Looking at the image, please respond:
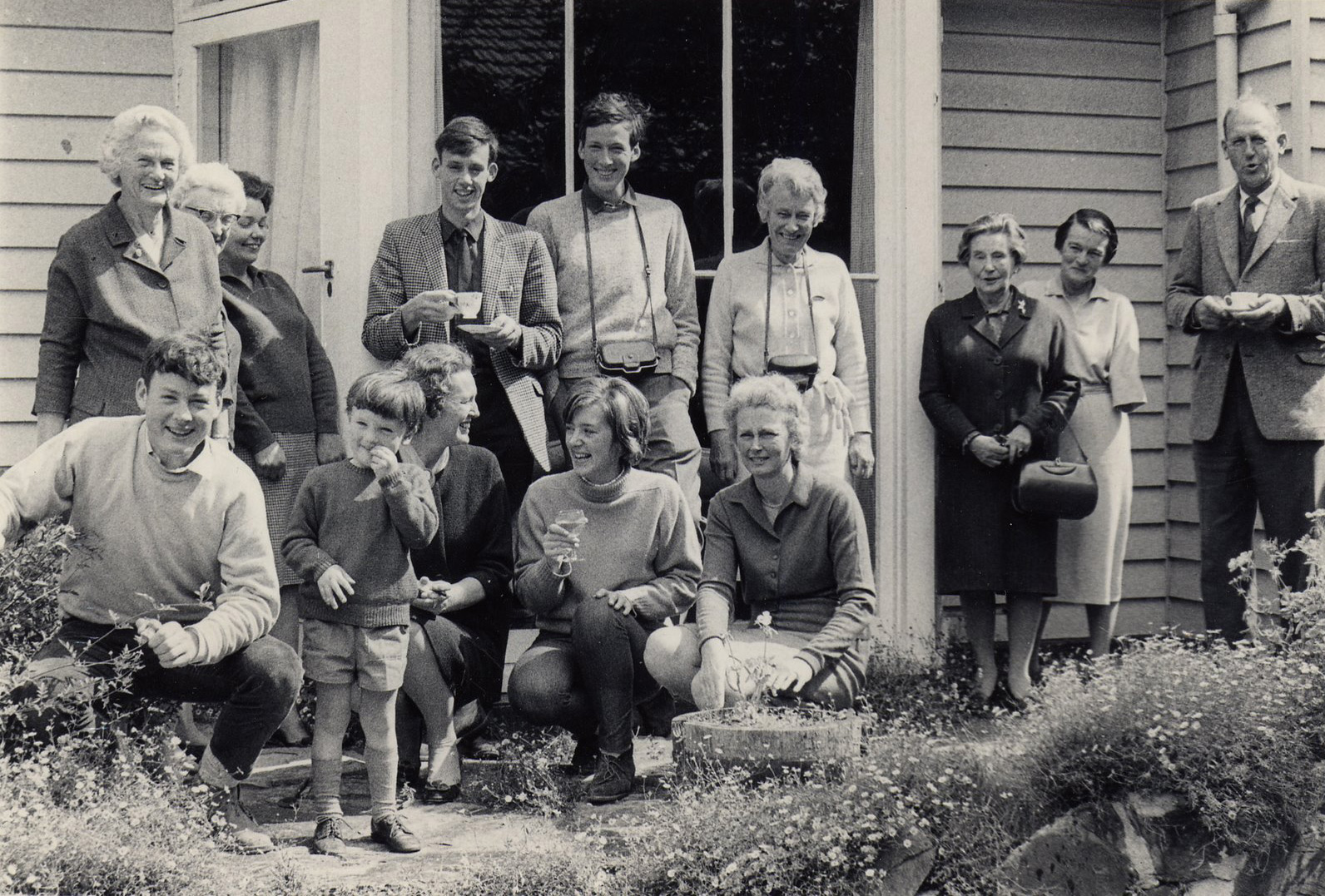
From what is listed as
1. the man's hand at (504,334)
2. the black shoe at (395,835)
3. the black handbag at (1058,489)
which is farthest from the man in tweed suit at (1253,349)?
the black shoe at (395,835)

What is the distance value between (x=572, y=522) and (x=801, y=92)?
2.06m

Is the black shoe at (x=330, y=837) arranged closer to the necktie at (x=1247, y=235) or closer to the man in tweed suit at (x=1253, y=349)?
the man in tweed suit at (x=1253, y=349)

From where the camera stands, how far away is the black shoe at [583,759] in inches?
178

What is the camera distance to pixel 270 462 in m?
4.77

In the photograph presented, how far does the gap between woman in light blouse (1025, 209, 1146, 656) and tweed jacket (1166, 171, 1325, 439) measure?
24 centimetres

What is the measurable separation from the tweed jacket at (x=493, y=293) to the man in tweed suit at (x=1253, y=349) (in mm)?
2090

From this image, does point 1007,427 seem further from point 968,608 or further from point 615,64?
point 615,64

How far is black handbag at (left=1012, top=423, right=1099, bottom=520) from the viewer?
5.17m

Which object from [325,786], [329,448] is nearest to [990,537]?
[329,448]

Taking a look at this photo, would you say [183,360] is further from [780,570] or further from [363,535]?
[780,570]

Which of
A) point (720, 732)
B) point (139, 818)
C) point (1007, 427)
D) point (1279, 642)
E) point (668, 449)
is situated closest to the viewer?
point (139, 818)

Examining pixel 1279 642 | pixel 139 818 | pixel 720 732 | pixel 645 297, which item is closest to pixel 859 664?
pixel 720 732

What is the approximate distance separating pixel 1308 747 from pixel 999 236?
208 cm

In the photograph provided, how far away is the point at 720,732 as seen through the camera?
379cm
